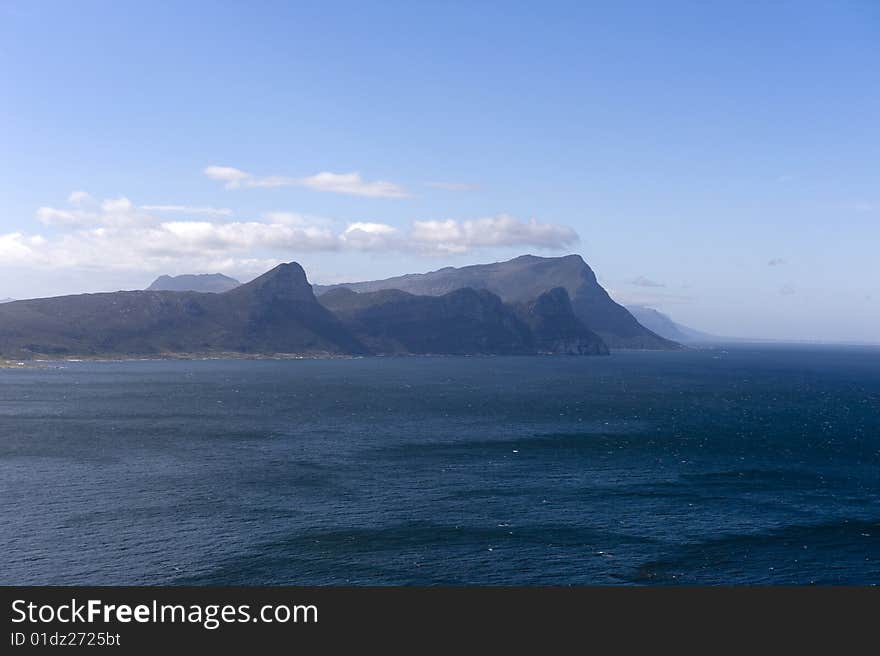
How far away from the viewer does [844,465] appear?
153875mm

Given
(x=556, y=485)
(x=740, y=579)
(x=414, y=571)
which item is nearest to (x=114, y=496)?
(x=414, y=571)

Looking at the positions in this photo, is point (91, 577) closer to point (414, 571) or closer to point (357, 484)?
point (414, 571)

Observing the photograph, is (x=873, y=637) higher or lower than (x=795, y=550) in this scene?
higher

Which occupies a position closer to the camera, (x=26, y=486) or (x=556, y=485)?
(x=26, y=486)

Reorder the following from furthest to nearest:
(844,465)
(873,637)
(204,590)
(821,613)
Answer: (844,465) → (204,590) → (821,613) → (873,637)

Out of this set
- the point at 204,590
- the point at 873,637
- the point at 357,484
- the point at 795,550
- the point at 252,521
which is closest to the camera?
the point at 873,637

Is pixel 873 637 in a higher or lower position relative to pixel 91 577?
higher

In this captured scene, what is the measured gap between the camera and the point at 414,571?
84875 millimetres

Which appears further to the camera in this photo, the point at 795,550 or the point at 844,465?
the point at 844,465

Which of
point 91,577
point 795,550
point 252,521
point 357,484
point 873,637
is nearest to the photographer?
point 873,637

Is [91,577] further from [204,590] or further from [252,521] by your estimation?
[252,521]

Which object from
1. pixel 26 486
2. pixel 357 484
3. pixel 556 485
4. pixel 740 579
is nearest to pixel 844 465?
pixel 556 485

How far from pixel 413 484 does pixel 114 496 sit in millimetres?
51487

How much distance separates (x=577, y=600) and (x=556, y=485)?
2280 inches
